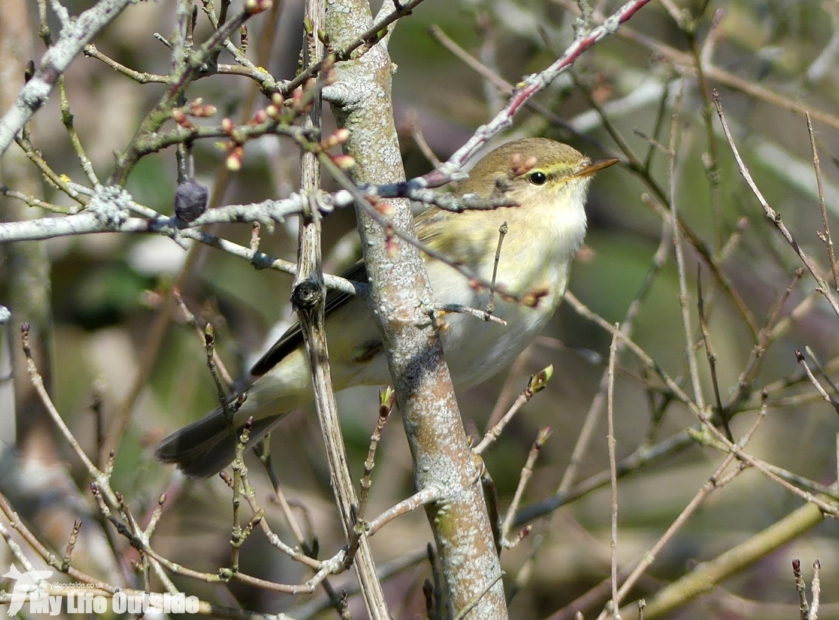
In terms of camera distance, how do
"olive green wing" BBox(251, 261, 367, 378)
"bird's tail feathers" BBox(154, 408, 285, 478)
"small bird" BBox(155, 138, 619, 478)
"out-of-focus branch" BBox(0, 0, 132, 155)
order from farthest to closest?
"bird's tail feathers" BBox(154, 408, 285, 478) < "olive green wing" BBox(251, 261, 367, 378) < "small bird" BBox(155, 138, 619, 478) < "out-of-focus branch" BBox(0, 0, 132, 155)

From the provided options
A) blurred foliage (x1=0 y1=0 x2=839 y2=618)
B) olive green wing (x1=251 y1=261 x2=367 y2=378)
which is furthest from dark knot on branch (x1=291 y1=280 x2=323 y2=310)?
blurred foliage (x1=0 y1=0 x2=839 y2=618)

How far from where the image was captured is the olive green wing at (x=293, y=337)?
143 inches

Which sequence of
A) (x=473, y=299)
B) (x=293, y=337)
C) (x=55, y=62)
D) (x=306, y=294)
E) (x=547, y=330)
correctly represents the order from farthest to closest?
(x=547, y=330) < (x=293, y=337) < (x=473, y=299) < (x=306, y=294) < (x=55, y=62)

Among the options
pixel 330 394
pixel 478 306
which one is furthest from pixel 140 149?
pixel 478 306

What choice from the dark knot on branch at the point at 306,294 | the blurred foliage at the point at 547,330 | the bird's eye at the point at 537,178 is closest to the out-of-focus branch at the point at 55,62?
the dark knot on branch at the point at 306,294

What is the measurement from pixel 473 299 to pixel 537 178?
2.40 ft

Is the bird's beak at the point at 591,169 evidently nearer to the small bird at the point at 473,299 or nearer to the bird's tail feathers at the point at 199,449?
the small bird at the point at 473,299

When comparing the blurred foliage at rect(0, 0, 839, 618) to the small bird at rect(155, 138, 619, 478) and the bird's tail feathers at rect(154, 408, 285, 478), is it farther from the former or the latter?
the small bird at rect(155, 138, 619, 478)

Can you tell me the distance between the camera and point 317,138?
199cm

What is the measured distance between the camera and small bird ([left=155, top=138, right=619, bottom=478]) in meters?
3.44

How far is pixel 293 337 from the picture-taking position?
146 inches

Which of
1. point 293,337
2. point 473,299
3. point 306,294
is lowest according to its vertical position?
point 306,294

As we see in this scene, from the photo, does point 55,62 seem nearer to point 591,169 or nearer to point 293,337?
point 293,337

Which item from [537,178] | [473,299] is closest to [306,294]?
[473,299]
